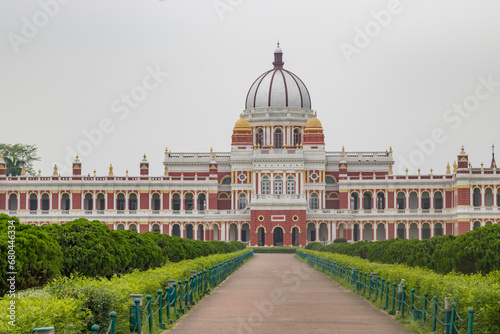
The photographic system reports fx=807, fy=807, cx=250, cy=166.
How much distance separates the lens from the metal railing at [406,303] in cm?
1563

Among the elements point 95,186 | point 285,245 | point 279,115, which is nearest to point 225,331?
point 285,245

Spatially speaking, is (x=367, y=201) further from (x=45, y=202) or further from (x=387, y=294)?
(x=387, y=294)

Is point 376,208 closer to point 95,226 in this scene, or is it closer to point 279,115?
point 279,115

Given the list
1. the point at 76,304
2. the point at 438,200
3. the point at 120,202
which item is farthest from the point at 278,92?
the point at 76,304

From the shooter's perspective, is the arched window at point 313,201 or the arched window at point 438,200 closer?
the arched window at point 438,200

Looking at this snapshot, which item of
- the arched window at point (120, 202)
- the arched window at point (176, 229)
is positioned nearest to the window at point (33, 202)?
the arched window at point (120, 202)

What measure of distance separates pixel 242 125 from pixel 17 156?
31.9 m

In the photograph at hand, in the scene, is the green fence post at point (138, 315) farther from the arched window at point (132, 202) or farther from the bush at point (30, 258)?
the arched window at point (132, 202)

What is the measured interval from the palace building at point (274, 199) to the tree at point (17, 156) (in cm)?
1475

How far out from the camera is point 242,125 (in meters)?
97.4

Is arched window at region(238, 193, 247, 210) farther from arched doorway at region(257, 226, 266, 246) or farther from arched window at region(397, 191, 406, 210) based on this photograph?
arched window at region(397, 191, 406, 210)

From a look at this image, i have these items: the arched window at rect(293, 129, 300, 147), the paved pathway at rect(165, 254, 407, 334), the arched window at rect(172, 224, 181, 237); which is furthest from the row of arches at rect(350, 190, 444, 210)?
the paved pathway at rect(165, 254, 407, 334)

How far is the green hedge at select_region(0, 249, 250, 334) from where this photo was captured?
11.5 m

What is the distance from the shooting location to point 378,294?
81.2 ft
